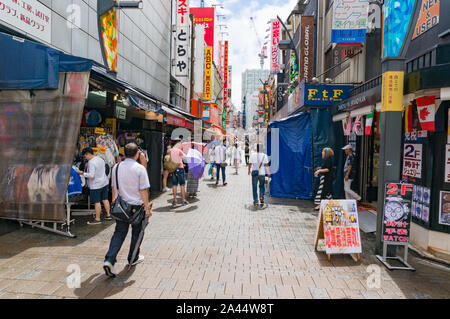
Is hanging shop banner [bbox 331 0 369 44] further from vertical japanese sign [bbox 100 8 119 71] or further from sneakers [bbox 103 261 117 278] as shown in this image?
sneakers [bbox 103 261 117 278]

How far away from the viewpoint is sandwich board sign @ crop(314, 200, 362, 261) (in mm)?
5355

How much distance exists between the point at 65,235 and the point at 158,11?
55.8ft

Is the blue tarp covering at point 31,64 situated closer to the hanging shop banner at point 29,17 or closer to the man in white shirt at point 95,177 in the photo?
the hanging shop banner at point 29,17

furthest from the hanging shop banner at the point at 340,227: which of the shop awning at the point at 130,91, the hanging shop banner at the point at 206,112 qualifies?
the hanging shop banner at the point at 206,112

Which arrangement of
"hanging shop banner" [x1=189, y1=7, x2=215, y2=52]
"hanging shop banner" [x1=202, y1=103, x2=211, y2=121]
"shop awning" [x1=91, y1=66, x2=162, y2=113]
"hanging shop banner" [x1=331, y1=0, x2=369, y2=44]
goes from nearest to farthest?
"shop awning" [x1=91, y1=66, x2=162, y2=113] → "hanging shop banner" [x1=331, y1=0, x2=369, y2=44] → "hanging shop banner" [x1=202, y1=103, x2=211, y2=121] → "hanging shop banner" [x1=189, y1=7, x2=215, y2=52]

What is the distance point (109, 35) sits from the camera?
11.3 m

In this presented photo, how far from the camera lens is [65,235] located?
20.6 ft

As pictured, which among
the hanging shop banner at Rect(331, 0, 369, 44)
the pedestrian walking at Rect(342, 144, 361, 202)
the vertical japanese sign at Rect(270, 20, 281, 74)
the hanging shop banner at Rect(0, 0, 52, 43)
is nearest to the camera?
the hanging shop banner at Rect(0, 0, 52, 43)

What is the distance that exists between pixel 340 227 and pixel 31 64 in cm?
633

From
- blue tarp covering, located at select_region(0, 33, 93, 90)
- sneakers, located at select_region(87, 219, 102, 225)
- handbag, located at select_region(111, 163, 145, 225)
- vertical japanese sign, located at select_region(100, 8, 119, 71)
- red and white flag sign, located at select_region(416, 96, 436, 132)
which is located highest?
vertical japanese sign, located at select_region(100, 8, 119, 71)

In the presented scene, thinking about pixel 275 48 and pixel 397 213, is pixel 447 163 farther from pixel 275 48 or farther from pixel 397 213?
pixel 275 48

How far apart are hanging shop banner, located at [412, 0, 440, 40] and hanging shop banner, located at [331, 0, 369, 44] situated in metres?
3.41

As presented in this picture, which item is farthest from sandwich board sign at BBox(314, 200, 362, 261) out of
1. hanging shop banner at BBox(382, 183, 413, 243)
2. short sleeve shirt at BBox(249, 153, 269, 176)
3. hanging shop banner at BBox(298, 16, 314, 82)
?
hanging shop banner at BBox(298, 16, 314, 82)

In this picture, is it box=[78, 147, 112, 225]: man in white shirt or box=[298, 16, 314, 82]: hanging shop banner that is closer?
box=[78, 147, 112, 225]: man in white shirt
